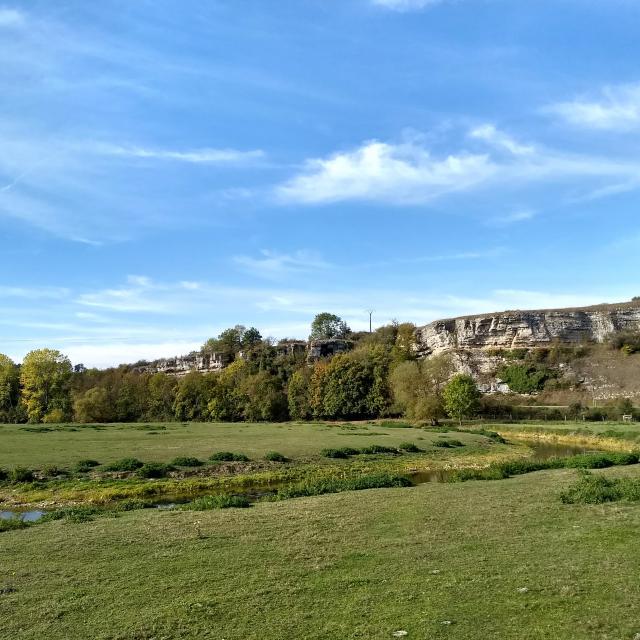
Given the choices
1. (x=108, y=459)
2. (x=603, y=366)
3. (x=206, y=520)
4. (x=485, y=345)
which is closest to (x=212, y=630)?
(x=206, y=520)

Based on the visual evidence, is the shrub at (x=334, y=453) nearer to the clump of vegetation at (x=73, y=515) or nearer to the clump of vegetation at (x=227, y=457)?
the clump of vegetation at (x=227, y=457)

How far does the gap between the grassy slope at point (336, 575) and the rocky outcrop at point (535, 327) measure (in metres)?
112

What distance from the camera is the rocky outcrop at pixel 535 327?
395ft

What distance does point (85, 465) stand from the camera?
34094 mm

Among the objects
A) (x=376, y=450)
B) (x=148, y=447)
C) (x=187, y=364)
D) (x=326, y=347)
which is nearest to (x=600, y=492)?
(x=376, y=450)

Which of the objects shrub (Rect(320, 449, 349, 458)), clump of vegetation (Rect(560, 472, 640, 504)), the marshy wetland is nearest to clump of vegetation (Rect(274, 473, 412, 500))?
the marshy wetland

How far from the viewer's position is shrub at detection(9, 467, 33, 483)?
30.1 meters

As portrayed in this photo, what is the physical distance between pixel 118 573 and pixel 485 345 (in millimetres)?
122137

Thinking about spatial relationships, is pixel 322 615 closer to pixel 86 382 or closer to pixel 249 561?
pixel 249 561

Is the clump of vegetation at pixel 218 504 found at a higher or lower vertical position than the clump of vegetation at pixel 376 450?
higher

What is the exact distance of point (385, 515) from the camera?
53.8 feet

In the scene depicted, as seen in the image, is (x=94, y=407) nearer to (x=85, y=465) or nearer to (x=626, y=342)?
(x=85, y=465)

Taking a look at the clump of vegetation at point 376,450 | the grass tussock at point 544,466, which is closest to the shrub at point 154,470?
the clump of vegetation at point 376,450

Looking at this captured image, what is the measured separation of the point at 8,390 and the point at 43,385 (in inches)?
467
